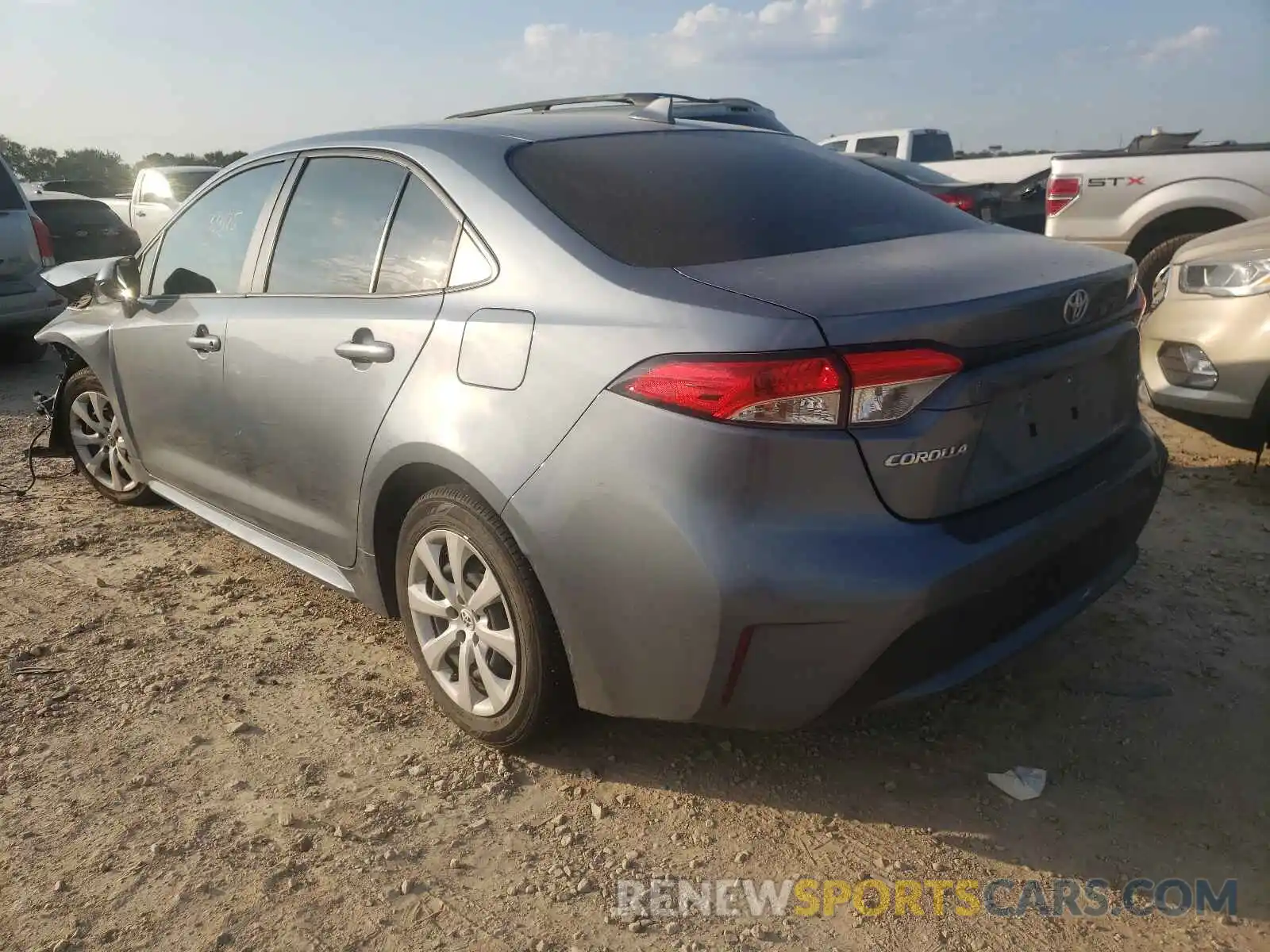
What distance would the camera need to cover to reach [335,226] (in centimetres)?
308

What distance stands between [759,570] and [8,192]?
8415 millimetres

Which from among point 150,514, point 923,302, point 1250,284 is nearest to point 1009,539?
point 923,302

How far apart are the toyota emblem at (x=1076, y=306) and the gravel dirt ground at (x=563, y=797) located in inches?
44.2

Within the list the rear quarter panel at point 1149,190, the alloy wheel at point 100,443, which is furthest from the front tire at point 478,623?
the rear quarter panel at point 1149,190

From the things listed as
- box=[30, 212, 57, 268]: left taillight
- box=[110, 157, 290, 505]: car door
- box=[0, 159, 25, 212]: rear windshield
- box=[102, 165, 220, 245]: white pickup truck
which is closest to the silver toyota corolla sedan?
box=[110, 157, 290, 505]: car door

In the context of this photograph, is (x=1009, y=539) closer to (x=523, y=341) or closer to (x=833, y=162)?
(x=523, y=341)

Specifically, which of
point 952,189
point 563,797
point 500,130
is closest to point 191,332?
point 500,130

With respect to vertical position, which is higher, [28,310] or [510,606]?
[510,606]

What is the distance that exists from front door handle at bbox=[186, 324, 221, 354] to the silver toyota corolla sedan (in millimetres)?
60

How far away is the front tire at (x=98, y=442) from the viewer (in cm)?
458

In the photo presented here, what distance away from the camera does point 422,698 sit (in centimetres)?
303

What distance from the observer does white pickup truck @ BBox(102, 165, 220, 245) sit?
13820mm

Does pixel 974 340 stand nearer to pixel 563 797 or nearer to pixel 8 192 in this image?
pixel 563 797

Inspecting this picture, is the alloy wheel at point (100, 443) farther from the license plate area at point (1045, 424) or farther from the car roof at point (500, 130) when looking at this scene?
the license plate area at point (1045, 424)
